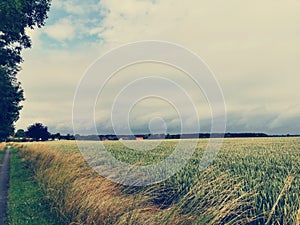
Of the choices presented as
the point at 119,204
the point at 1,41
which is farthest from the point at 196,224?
the point at 1,41

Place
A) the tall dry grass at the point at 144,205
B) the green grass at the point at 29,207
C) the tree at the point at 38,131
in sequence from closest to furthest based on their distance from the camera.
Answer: the tall dry grass at the point at 144,205
the green grass at the point at 29,207
the tree at the point at 38,131

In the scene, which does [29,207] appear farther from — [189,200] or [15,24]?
[15,24]

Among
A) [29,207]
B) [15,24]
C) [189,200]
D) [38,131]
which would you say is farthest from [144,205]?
[38,131]

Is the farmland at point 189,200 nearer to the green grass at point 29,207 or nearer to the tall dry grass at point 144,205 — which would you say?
the tall dry grass at point 144,205

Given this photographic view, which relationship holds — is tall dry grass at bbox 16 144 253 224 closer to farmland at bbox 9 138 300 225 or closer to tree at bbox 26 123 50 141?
farmland at bbox 9 138 300 225

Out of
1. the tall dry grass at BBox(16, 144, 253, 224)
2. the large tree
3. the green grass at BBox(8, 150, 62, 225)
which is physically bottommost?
the green grass at BBox(8, 150, 62, 225)

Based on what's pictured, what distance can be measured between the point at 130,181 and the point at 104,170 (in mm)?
2055

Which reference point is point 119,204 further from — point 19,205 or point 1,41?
point 1,41

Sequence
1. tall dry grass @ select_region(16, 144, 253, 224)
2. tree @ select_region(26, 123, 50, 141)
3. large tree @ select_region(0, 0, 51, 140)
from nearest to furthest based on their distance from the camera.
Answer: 1. tall dry grass @ select_region(16, 144, 253, 224)
2. large tree @ select_region(0, 0, 51, 140)
3. tree @ select_region(26, 123, 50, 141)

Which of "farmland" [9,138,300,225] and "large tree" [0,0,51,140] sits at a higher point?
"large tree" [0,0,51,140]

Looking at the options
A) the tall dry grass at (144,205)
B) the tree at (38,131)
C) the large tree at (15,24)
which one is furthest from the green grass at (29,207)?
the tree at (38,131)

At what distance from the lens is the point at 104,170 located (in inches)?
458

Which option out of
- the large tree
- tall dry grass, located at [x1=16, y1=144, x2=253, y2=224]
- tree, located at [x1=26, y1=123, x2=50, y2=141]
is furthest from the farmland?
tree, located at [x1=26, y1=123, x2=50, y2=141]

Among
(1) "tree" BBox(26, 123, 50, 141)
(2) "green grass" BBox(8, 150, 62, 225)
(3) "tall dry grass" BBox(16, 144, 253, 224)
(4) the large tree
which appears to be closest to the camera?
(3) "tall dry grass" BBox(16, 144, 253, 224)
